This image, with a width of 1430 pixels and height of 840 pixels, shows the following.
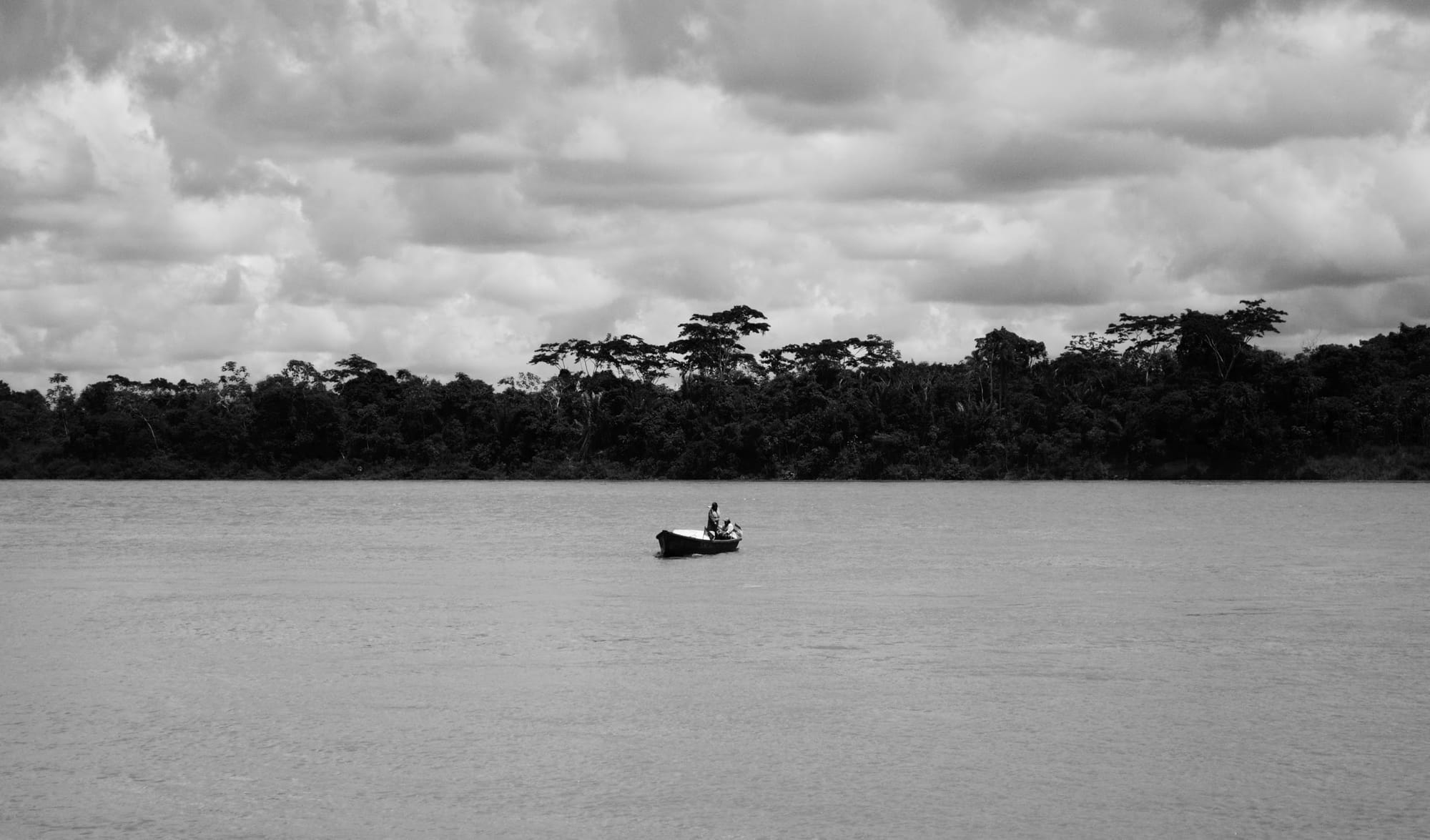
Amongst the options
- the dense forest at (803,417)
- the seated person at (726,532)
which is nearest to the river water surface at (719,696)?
the seated person at (726,532)

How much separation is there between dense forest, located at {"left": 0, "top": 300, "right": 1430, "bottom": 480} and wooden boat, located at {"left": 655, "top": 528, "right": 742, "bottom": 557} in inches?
2372

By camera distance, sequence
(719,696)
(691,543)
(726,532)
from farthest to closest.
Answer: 1. (726,532)
2. (691,543)
3. (719,696)

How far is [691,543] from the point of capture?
136 feet

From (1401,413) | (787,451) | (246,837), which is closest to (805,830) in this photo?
(246,837)

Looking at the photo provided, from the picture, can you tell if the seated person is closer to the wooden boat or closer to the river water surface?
the wooden boat

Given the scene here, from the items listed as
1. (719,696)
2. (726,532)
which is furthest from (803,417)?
(719,696)

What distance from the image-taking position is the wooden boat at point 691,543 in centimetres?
4078

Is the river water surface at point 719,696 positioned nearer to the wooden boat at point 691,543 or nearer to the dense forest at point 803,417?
the wooden boat at point 691,543

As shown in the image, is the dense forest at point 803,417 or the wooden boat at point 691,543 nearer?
the wooden boat at point 691,543

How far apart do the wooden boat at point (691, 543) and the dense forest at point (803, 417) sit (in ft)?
198

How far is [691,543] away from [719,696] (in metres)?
22.7

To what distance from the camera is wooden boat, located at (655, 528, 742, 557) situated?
1606 inches

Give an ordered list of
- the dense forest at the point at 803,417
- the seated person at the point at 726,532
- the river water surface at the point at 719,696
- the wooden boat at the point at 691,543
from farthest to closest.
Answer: the dense forest at the point at 803,417 < the seated person at the point at 726,532 < the wooden boat at the point at 691,543 < the river water surface at the point at 719,696

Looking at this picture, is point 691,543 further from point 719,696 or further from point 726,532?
point 719,696
